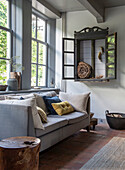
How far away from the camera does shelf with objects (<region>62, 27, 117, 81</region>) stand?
18.9 ft

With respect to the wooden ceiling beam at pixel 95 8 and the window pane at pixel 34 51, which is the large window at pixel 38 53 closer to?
the window pane at pixel 34 51

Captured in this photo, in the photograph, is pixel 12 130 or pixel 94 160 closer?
pixel 12 130

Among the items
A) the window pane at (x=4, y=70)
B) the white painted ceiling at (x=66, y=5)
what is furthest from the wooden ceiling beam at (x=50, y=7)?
the window pane at (x=4, y=70)

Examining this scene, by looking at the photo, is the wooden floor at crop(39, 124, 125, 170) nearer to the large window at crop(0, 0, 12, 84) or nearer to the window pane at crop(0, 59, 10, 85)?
the window pane at crop(0, 59, 10, 85)

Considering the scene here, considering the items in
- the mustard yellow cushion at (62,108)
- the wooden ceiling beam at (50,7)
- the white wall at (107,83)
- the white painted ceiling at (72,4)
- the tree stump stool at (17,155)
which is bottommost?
the tree stump stool at (17,155)

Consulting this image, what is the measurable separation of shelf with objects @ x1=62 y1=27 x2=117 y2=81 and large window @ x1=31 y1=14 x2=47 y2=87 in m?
0.65

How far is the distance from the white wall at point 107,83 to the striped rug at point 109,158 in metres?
2.00

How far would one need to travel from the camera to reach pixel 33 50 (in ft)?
19.3

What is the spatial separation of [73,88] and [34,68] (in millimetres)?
1318

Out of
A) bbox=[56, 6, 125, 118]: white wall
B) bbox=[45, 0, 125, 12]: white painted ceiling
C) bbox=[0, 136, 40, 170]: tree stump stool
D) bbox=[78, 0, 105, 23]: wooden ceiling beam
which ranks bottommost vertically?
bbox=[0, 136, 40, 170]: tree stump stool

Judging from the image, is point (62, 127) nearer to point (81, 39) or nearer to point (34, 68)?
point (34, 68)

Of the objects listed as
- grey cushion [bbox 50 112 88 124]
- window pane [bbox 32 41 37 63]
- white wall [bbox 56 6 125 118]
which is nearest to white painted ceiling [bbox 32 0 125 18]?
white wall [bbox 56 6 125 118]

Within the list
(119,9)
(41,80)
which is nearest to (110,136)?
(41,80)

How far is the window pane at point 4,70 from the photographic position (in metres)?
4.68
